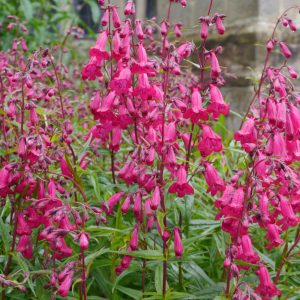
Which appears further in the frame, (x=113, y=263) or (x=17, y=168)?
(x=113, y=263)

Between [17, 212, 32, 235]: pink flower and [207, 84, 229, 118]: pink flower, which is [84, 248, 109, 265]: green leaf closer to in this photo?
[17, 212, 32, 235]: pink flower

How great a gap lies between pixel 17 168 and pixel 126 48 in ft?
2.50

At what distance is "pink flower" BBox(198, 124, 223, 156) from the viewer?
284cm

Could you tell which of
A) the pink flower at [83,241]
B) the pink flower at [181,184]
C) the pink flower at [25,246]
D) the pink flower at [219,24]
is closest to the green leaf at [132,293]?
the pink flower at [25,246]

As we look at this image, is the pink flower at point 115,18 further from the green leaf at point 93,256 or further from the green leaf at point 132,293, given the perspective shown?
the green leaf at point 132,293

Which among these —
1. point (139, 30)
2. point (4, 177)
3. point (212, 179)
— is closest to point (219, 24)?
point (139, 30)

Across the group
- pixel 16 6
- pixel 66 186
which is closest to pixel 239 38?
pixel 16 6

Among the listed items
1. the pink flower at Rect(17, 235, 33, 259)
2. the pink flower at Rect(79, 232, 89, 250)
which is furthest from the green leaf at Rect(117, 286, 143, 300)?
the pink flower at Rect(79, 232, 89, 250)

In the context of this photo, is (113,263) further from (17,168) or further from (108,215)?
(17,168)

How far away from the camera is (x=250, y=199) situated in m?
2.57

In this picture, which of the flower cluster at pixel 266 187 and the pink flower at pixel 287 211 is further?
the pink flower at pixel 287 211

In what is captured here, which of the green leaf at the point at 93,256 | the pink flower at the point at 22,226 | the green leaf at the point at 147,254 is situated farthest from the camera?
the pink flower at the point at 22,226

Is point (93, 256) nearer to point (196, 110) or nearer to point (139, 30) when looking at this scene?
point (196, 110)

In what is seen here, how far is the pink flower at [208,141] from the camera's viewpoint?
2.84m
